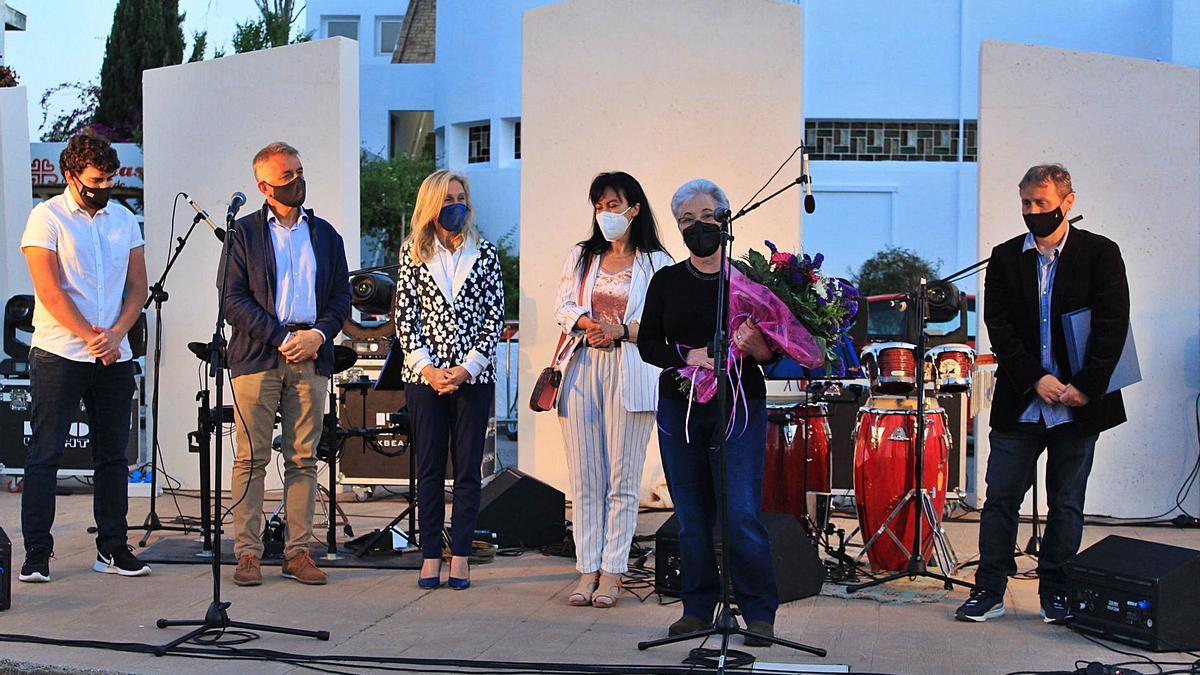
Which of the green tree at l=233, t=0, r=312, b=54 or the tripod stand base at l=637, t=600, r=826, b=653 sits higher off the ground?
the green tree at l=233, t=0, r=312, b=54

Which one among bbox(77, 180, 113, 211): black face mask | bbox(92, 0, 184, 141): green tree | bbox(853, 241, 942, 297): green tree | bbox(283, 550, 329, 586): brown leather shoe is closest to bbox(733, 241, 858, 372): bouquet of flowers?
bbox(283, 550, 329, 586): brown leather shoe

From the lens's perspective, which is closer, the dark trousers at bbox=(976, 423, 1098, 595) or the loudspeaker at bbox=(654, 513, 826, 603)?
the dark trousers at bbox=(976, 423, 1098, 595)

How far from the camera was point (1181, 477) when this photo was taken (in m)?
9.08

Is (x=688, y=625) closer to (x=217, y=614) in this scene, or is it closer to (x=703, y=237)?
(x=703, y=237)

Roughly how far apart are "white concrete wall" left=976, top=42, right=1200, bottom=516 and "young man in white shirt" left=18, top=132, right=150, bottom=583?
5408mm

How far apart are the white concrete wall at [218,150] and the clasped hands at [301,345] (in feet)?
11.4

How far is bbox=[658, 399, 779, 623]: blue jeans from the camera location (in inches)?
213

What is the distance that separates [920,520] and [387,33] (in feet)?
92.2

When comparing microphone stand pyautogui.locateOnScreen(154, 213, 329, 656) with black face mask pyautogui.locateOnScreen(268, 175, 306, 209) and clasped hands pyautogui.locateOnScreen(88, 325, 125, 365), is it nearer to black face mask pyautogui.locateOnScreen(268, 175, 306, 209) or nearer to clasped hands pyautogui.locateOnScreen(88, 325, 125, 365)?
black face mask pyautogui.locateOnScreen(268, 175, 306, 209)

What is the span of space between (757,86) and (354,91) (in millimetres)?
2993

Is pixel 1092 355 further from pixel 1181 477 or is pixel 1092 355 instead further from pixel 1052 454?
pixel 1181 477

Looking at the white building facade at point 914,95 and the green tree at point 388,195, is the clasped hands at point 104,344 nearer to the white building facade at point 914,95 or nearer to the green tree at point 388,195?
the white building facade at point 914,95

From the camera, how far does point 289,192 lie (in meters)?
6.75

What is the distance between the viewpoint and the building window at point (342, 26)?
32844mm
